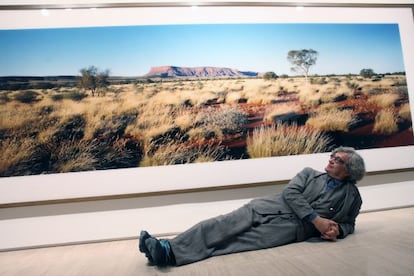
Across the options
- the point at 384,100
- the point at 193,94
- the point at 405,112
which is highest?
the point at 193,94

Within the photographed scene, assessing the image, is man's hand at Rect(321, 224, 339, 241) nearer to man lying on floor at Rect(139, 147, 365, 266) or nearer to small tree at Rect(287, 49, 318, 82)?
man lying on floor at Rect(139, 147, 365, 266)

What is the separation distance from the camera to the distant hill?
2.55 m

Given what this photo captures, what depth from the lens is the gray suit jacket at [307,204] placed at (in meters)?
1.96

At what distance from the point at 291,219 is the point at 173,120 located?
120 cm

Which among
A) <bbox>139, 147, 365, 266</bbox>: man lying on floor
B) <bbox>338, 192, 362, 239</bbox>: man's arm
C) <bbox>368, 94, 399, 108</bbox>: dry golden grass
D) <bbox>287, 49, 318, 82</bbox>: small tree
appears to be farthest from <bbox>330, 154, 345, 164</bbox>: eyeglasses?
<bbox>368, 94, 399, 108</bbox>: dry golden grass

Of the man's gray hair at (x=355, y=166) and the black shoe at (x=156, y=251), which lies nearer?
the black shoe at (x=156, y=251)

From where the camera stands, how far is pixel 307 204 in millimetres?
1942

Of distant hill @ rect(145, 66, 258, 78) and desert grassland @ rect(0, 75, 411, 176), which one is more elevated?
distant hill @ rect(145, 66, 258, 78)

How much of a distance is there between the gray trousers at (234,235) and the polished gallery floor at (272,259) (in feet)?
0.18

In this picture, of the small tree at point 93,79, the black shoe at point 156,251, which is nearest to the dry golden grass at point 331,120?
the black shoe at point 156,251

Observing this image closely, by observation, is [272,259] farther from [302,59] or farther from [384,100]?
[384,100]

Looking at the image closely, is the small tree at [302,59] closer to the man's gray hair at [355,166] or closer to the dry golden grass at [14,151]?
the man's gray hair at [355,166]

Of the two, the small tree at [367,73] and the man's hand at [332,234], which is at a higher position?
the small tree at [367,73]

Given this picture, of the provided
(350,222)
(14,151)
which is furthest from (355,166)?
(14,151)
